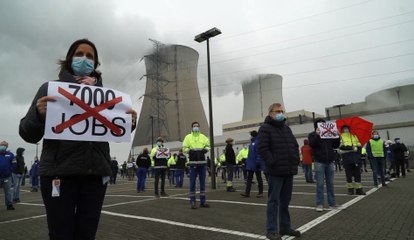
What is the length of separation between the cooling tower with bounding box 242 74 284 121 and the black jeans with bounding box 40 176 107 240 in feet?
162

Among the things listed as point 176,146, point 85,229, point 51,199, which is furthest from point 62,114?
point 176,146

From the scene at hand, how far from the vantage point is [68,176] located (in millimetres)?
2033

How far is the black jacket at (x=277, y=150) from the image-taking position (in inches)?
179

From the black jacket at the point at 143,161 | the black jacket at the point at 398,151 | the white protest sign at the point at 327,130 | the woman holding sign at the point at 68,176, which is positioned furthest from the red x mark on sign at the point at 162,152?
the black jacket at the point at 398,151

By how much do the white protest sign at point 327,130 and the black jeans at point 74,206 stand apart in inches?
223

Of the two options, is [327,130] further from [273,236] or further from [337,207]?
[273,236]

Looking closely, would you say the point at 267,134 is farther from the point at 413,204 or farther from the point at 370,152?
the point at 370,152

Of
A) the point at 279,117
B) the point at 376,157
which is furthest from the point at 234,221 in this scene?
the point at 376,157

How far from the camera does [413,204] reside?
6551mm

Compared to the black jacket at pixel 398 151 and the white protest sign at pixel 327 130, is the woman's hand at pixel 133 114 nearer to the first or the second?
the white protest sign at pixel 327 130

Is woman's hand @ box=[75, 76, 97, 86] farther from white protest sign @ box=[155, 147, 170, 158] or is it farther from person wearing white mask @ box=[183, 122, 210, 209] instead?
white protest sign @ box=[155, 147, 170, 158]

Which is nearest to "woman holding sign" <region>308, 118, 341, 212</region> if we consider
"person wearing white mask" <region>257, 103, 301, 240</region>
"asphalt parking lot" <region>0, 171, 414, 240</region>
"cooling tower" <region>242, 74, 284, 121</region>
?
"asphalt parking lot" <region>0, 171, 414, 240</region>

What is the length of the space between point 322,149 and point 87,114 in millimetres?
5550

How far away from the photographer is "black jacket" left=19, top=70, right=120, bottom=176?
6.59ft
